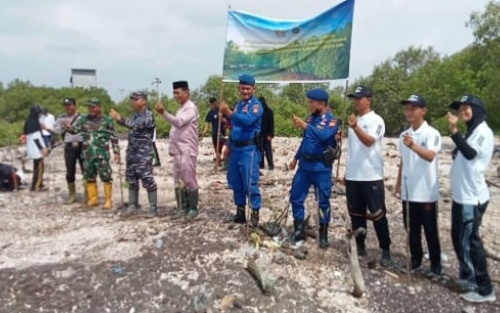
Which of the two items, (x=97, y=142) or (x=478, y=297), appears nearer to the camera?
(x=478, y=297)

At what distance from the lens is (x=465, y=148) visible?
176 inches

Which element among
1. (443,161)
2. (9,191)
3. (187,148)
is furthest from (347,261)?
(443,161)

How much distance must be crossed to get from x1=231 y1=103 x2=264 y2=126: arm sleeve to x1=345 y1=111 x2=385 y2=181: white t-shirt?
1.20 metres

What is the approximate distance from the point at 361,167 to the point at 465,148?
1108 millimetres

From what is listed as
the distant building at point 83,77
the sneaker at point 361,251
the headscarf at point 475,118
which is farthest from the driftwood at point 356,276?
the distant building at point 83,77


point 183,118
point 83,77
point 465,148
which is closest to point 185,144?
point 183,118

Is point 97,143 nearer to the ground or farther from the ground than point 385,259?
farther from the ground

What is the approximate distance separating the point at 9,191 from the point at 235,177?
5.75m

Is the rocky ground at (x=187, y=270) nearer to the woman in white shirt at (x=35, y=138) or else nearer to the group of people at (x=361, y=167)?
the group of people at (x=361, y=167)

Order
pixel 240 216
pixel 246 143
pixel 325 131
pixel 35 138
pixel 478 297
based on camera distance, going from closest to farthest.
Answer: pixel 478 297 < pixel 325 131 < pixel 246 143 < pixel 240 216 < pixel 35 138

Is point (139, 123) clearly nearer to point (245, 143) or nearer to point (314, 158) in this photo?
point (245, 143)

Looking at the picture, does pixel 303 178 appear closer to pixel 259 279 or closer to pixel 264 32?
pixel 259 279

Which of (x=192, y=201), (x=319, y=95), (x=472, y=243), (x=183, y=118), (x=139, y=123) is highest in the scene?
(x=319, y=95)

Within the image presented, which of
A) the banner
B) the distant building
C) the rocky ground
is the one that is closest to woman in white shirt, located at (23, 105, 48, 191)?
the rocky ground
